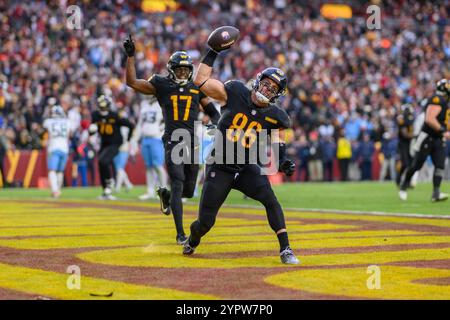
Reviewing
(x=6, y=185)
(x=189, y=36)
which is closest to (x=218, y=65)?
(x=189, y=36)

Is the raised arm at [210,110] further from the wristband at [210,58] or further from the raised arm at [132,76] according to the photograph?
the wristband at [210,58]

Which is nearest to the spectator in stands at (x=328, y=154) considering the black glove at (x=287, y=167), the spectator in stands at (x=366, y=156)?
the spectator in stands at (x=366, y=156)

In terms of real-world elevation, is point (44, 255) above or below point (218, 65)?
below

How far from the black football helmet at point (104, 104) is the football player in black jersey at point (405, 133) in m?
6.79

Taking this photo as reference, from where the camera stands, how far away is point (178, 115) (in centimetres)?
1116

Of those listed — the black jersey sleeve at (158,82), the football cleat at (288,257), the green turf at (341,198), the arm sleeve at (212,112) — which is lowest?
the green turf at (341,198)

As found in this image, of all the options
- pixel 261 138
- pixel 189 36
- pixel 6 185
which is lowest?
pixel 6 185

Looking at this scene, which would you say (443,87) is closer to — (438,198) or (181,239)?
(438,198)

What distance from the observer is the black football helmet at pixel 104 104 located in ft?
64.0

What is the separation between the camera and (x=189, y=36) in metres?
33.6

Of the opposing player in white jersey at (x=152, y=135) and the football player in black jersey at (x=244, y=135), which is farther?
the opposing player in white jersey at (x=152, y=135)

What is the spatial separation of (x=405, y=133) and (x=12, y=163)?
35.0 ft
